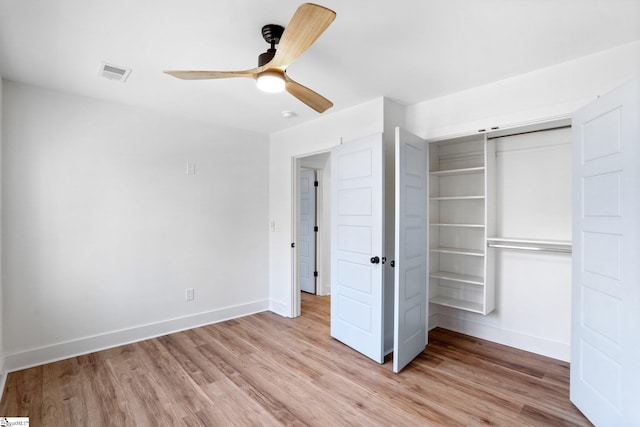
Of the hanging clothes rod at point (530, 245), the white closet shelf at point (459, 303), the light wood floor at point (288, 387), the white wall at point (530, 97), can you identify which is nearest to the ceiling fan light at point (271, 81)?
the white wall at point (530, 97)

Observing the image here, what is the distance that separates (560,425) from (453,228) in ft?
6.90

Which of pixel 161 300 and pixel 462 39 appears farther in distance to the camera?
pixel 161 300

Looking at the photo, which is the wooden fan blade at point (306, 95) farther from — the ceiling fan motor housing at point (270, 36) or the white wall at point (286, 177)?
the white wall at point (286, 177)

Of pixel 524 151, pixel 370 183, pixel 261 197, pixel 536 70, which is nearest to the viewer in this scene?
pixel 536 70

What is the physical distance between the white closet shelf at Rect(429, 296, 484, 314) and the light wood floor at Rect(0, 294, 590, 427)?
1.27ft

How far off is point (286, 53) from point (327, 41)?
1.92 feet

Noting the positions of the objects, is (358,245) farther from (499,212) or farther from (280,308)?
(280,308)

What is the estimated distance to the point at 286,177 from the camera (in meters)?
4.22

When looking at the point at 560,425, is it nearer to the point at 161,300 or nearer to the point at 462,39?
the point at 462,39

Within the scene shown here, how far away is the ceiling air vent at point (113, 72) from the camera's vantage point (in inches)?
94.2

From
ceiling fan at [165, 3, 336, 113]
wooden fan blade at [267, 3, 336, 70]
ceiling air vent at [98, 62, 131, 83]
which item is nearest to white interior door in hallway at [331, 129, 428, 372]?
ceiling fan at [165, 3, 336, 113]

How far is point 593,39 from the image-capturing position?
204 cm

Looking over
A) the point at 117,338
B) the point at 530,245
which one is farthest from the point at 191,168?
the point at 530,245

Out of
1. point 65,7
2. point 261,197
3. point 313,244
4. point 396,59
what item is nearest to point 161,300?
point 261,197
